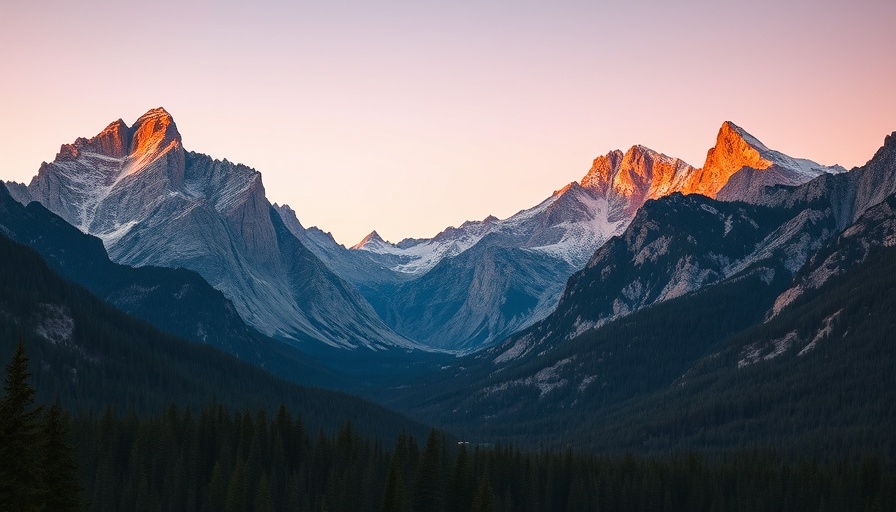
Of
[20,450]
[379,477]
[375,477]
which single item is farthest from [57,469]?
[379,477]

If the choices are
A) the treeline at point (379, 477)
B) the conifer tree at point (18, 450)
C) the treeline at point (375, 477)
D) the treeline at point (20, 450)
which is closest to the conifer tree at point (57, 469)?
the treeline at point (20, 450)

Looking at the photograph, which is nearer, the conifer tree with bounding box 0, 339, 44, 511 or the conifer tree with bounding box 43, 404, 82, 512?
the conifer tree with bounding box 0, 339, 44, 511

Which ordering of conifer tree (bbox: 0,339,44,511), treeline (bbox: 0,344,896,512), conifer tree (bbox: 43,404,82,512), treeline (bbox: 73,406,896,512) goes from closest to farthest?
conifer tree (bbox: 0,339,44,511) → conifer tree (bbox: 43,404,82,512) → treeline (bbox: 0,344,896,512) → treeline (bbox: 73,406,896,512)

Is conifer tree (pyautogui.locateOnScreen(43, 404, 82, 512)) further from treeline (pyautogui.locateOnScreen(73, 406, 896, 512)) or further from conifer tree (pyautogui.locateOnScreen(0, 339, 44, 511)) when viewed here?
treeline (pyautogui.locateOnScreen(73, 406, 896, 512))

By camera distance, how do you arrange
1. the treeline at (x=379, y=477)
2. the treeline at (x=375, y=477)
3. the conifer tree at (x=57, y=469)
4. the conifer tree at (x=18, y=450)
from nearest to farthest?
the conifer tree at (x=18, y=450), the conifer tree at (x=57, y=469), the treeline at (x=379, y=477), the treeline at (x=375, y=477)

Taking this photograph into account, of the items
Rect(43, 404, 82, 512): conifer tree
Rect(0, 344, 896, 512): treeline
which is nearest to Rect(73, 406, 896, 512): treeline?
Rect(0, 344, 896, 512): treeline

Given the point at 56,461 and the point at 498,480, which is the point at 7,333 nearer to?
the point at 498,480

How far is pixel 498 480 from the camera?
14500 centimetres

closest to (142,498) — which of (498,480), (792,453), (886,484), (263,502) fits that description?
(263,502)

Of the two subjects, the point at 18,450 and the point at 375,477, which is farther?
the point at 375,477

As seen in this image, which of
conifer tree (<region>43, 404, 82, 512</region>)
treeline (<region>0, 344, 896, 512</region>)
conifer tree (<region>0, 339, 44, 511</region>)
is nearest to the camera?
conifer tree (<region>0, 339, 44, 511</region>)

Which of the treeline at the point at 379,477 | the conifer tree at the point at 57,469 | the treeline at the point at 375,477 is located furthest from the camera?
the treeline at the point at 375,477

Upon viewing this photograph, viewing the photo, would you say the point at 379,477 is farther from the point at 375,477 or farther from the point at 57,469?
the point at 57,469

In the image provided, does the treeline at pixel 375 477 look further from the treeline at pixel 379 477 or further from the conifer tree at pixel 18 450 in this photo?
the conifer tree at pixel 18 450
